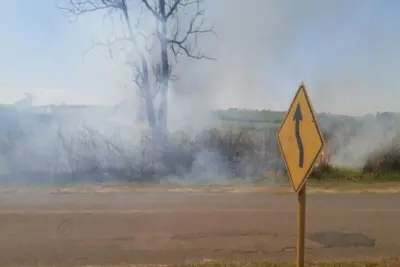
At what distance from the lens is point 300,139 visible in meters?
4.05

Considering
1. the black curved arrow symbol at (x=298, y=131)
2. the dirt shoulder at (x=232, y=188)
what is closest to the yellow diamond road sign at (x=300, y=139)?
the black curved arrow symbol at (x=298, y=131)

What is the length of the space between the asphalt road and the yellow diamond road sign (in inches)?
97.0

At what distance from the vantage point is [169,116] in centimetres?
1627

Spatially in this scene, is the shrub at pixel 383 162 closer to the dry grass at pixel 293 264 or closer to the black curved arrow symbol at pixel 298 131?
the dry grass at pixel 293 264

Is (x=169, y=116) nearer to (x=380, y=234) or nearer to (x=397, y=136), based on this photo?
(x=397, y=136)

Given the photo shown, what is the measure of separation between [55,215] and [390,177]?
9.74 metres

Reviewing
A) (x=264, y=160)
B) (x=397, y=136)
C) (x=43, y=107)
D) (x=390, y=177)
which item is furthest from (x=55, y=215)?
(x=397, y=136)

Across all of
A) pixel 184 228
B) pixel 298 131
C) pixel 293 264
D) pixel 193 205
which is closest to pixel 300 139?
pixel 298 131

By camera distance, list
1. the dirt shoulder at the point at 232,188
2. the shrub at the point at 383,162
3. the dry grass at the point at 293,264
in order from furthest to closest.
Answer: the shrub at the point at 383,162 → the dirt shoulder at the point at 232,188 → the dry grass at the point at 293,264

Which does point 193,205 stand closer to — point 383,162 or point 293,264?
point 293,264

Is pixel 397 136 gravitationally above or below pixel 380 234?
above

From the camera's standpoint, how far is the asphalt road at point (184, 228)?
643 centimetres

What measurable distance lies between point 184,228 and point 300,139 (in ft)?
13.3

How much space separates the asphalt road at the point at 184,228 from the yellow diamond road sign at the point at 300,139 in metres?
2.46
